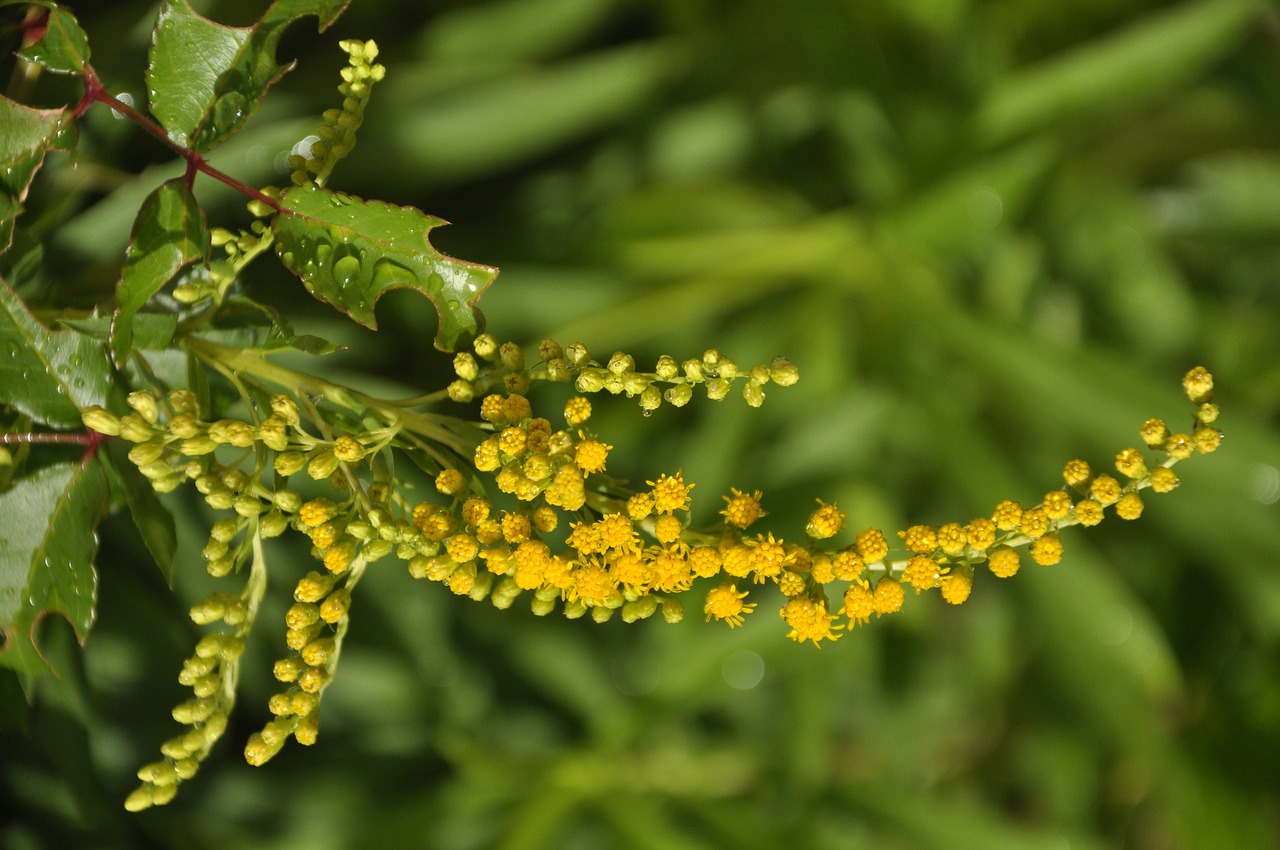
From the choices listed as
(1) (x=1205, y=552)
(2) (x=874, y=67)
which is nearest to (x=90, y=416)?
(2) (x=874, y=67)

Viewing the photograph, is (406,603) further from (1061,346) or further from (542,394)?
(1061,346)

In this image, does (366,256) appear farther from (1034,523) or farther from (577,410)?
(1034,523)

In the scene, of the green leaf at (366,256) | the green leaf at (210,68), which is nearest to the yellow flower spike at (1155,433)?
the green leaf at (366,256)

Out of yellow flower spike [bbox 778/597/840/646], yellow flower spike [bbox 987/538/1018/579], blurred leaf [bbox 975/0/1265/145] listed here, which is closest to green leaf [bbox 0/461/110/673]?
yellow flower spike [bbox 778/597/840/646]

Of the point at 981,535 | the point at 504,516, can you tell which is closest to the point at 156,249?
the point at 504,516

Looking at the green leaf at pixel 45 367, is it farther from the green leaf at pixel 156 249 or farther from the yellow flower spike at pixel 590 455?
the yellow flower spike at pixel 590 455

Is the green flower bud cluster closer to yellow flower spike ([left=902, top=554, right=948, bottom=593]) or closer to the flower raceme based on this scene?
the flower raceme
